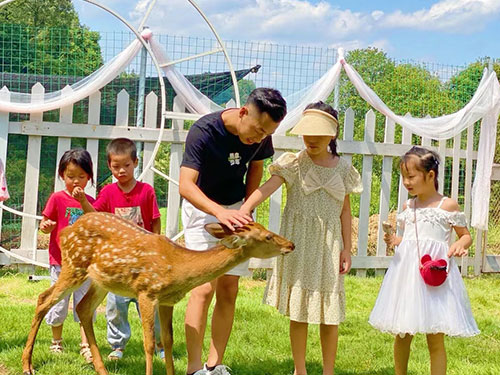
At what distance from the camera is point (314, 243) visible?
3.90 meters

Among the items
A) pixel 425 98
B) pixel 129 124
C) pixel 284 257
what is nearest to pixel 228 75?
pixel 129 124

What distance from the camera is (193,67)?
7.05 meters

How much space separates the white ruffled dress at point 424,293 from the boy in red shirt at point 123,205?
1.57 meters

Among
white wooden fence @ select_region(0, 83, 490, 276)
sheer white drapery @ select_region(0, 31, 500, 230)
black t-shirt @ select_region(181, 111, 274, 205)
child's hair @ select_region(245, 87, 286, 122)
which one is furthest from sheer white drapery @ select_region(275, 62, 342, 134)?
child's hair @ select_region(245, 87, 286, 122)

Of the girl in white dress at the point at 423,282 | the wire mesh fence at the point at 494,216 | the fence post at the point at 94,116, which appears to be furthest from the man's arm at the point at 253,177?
the wire mesh fence at the point at 494,216

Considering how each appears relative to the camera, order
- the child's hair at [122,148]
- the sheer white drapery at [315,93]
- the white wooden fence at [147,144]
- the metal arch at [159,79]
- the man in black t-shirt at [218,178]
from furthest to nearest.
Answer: the sheer white drapery at [315,93], the white wooden fence at [147,144], the metal arch at [159,79], the child's hair at [122,148], the man in black t-shirt at [218,178]

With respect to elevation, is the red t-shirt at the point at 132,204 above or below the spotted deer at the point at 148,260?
above

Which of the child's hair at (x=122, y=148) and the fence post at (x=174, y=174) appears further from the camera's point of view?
the fence post at (x=174, y=174)

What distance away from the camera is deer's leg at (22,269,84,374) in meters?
3.63

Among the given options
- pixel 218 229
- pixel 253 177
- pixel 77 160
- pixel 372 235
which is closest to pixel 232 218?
pixel 218 229

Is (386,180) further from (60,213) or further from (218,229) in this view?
(218,229)

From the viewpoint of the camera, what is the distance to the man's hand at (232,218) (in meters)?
3.27

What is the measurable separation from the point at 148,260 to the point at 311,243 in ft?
3.42

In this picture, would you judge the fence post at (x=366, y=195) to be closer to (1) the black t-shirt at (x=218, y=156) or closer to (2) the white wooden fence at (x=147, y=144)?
(2) the white wooden fence at (x=147, y=144)
